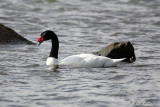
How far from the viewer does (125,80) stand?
413 inches

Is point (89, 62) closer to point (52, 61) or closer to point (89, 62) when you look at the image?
point (89, 62)

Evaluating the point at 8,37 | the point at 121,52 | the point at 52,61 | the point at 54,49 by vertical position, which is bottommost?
the point at 52,61

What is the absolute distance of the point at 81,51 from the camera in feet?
46.6

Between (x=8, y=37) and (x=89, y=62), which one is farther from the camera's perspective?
(x=8, y=37)

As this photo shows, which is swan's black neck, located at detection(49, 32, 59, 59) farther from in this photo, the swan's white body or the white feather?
the swan's white body

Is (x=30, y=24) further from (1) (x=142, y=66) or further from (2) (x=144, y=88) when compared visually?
(2) (x=144, y=88)

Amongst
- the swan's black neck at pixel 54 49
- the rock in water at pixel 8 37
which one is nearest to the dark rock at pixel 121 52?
the swan's black neck at pixel 54 49

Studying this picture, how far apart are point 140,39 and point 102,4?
8935 mm

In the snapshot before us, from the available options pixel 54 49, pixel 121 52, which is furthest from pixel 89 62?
pixel 121 52

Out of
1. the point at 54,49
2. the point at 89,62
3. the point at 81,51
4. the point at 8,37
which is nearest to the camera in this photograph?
the point at 89,62

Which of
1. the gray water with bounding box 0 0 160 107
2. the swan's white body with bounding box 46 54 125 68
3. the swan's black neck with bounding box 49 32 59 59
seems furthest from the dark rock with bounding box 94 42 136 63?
the swan's black neck with bounding box 49 32 59 59

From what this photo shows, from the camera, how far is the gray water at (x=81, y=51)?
29.6 feet

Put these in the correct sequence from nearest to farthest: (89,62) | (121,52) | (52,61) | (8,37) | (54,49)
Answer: (89,62) < (52,61) < (54,49) < (121,52) < (8,37)

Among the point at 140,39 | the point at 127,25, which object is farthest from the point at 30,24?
the point at 140,39
